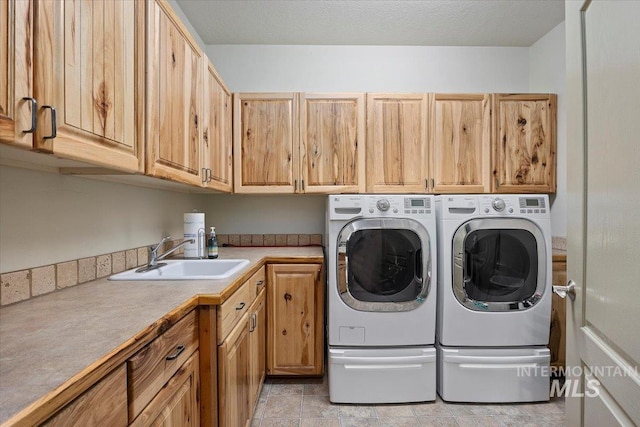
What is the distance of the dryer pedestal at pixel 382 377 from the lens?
192cm

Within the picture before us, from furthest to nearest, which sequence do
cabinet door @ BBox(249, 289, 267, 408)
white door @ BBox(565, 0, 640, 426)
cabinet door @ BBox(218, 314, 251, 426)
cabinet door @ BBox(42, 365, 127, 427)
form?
cabinet door @ BBox(249, 289, 267, 408), cabinet door @ BBox(218, 314, 251, 426), white door @ BBox(565, 0, 640, 426), cabinet door @ BBox(42, 365, 127, 427)

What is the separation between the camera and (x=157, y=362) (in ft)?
2.69

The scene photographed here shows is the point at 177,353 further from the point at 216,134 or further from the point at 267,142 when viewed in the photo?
the point at 267,142

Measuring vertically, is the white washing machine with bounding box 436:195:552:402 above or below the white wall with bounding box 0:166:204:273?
below

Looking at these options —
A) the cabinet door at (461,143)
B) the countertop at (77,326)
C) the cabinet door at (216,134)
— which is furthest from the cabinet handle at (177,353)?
the cabinet door at (461,143)

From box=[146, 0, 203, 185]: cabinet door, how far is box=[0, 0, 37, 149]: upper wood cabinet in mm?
482

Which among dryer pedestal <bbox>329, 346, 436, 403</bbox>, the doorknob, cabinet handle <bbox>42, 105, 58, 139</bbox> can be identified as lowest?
dryer pedestal <bbox>329, 346, 436, 403</bbox>

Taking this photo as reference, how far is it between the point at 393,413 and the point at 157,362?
5.12ft

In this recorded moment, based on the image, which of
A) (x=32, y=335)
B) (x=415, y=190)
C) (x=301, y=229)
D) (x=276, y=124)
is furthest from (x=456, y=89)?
(x=32, y=335)

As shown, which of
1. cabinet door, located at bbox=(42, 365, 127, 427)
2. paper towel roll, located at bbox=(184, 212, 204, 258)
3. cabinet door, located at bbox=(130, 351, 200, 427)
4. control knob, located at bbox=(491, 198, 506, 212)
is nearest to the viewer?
cabinet door, located at bbox=(42, 365, 127, 427)

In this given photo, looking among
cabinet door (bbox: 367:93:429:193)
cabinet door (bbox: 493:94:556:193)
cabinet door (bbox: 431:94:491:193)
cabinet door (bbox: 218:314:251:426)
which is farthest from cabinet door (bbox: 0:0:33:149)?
cabinet door (bbox: 493:94:556:193)

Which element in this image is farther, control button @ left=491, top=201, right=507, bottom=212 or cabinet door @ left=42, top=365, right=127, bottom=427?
control button @ left=491, top=201, right=507, bottom=212

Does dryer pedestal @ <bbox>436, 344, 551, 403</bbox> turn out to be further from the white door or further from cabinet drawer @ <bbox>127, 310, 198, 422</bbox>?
cabinet drawer @ <bbox>127, 310, 198, 422</bbox>

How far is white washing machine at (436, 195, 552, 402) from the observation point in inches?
75.8
